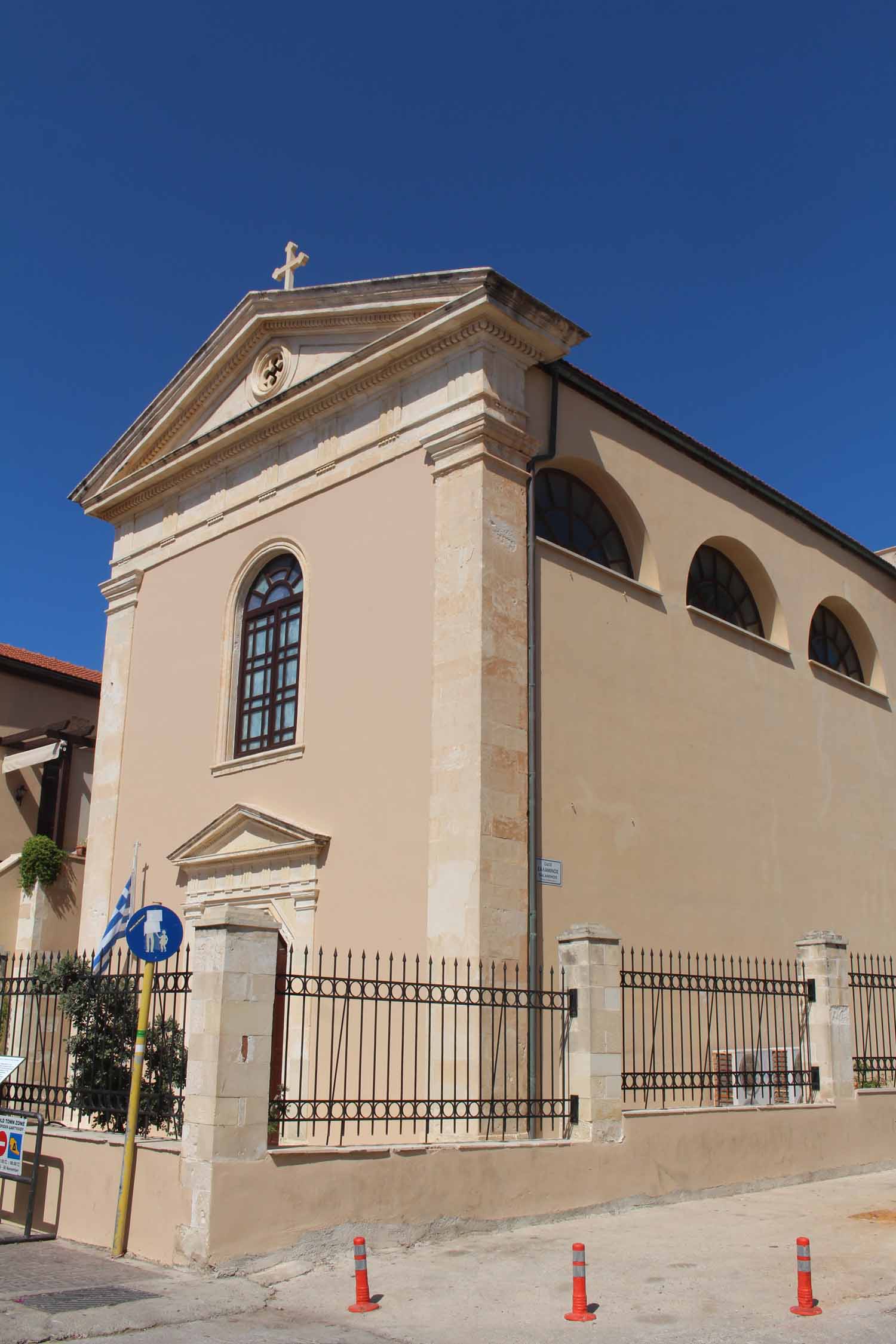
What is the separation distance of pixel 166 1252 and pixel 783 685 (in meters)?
11.8

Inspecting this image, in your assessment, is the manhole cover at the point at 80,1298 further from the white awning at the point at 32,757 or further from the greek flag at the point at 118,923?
the white awning at the point at 32,757

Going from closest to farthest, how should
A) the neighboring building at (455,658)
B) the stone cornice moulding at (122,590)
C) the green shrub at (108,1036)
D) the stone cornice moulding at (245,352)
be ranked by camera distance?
the green shrub at (108,1036), the neighboring building at (455,658), the stone cornice moulding at (245,352), the stone cornice moulding at (122,590)

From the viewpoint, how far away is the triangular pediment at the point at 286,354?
540 inches

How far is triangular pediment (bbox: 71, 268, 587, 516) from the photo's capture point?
1373 cm

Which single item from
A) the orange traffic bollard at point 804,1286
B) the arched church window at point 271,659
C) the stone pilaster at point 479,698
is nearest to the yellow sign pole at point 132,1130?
the stone pilaster at point 479,698

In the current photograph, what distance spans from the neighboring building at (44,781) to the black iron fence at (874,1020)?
38.0 ft

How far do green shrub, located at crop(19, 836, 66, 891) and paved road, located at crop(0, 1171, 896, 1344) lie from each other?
11.4 metres

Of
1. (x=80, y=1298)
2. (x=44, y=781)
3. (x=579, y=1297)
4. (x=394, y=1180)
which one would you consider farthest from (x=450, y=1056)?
(x=44, y=781)

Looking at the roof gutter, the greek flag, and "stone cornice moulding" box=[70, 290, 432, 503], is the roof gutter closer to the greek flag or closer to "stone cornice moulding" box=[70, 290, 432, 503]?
"stone cornice moulding" box=[70, 290, 432, 503]

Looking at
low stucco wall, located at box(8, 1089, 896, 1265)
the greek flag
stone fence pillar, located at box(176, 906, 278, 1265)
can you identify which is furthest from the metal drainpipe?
the greek flag

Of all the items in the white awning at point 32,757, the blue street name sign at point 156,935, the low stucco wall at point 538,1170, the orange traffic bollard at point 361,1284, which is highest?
the white awning at point 32,757

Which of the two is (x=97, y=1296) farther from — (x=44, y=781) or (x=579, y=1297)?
(x=44, y=781)

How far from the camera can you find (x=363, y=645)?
14.1 metres

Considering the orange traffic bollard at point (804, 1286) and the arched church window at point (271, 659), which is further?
the arched church window at point (271, 659)
